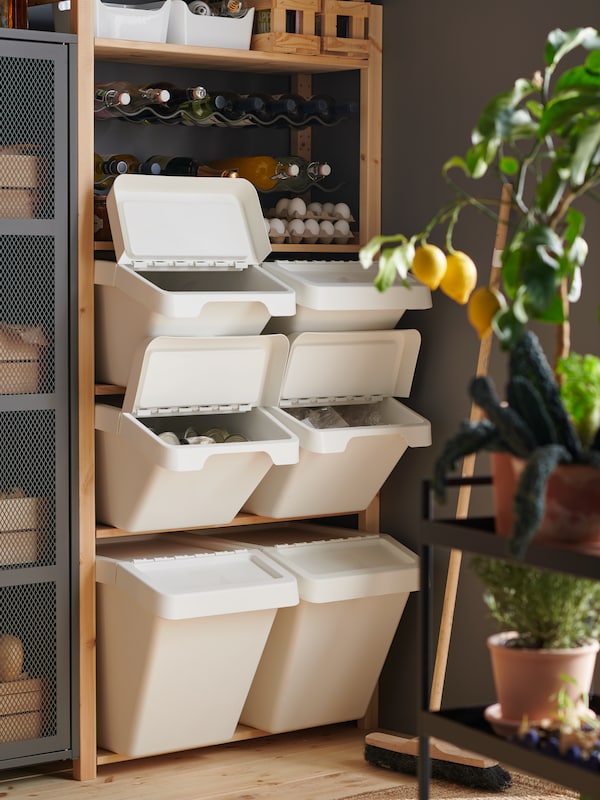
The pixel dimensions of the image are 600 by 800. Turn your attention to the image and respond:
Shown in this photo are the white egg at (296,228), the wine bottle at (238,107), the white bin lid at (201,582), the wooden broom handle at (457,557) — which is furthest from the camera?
the white egg at (296,228)

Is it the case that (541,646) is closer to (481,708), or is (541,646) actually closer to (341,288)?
(481,708)

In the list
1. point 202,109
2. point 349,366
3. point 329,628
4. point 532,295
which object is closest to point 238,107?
point 202,109

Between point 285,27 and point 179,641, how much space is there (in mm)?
1694

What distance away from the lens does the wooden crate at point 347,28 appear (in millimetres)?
3617

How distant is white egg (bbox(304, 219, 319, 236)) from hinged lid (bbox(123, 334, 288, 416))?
1.48ft

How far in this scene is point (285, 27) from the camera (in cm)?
356

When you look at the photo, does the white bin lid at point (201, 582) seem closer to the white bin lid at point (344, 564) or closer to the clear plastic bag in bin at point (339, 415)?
the white bin lid at point (344, 564)

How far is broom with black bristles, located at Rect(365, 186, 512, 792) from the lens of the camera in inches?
126

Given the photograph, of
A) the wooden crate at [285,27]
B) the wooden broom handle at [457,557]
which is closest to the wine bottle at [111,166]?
the wooden crate at [285,27]

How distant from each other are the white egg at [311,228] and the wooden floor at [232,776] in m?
1.45

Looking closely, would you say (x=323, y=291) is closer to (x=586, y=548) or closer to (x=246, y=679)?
(x=246, y=679)

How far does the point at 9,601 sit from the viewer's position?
3.23m

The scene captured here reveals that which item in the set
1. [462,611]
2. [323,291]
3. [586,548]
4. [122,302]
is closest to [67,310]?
[122,302]

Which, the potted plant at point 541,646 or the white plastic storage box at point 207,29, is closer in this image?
the potted plant at point 541,646
